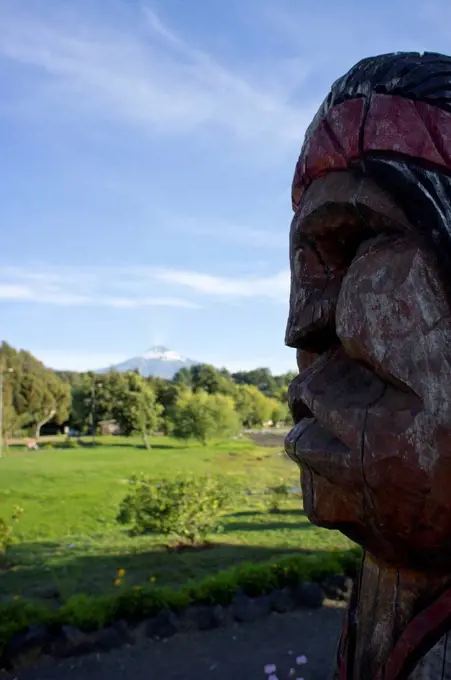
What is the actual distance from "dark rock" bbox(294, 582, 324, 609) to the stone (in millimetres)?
4608

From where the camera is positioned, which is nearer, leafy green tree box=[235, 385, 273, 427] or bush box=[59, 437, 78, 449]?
bush box=[59, 437, 78, 449]

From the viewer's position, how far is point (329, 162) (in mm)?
1408

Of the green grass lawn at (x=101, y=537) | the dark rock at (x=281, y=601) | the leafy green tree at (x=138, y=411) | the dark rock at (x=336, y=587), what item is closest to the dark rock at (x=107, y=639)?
the green grass lawn at (x=101, y=537)

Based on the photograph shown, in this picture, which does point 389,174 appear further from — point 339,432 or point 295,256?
point 339,432

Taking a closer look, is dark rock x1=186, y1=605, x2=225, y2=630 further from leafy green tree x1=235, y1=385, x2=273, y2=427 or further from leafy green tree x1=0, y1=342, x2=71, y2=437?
leafy green tree x1=235, y1=385, x2=273, y2=427

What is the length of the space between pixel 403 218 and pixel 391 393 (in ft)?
1.14

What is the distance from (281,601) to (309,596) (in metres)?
0.28

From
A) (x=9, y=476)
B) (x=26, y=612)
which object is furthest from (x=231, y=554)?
(x=9, y=476)

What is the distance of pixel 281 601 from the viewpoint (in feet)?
18.7

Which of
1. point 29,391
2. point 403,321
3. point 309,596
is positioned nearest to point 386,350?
point 403,321

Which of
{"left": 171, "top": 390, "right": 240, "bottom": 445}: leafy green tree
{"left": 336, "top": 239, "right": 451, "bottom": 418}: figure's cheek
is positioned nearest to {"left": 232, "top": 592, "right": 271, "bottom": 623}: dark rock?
{"left": 336, "top": 239, "right": 451, "bottom": 418}: figure's cheek

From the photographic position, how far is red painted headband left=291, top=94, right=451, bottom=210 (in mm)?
1262

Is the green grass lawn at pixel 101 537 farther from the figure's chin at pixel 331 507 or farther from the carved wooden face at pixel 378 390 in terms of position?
the carved wooden face at pixel 378 390

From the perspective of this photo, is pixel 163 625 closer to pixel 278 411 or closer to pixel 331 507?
pixel 331 507
